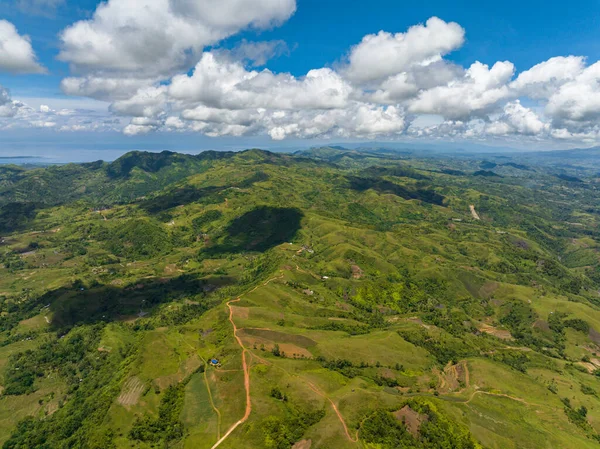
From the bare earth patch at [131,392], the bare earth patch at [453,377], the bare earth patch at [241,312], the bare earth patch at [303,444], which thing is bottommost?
the bare earth patch at [453,377]

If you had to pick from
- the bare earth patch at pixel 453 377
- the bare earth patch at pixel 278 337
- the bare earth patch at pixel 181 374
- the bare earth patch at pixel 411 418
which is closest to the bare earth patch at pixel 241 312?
the bare earth patch at pixel 278 337

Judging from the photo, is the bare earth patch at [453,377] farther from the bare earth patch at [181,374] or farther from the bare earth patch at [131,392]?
the bare earth patch at [131,392]

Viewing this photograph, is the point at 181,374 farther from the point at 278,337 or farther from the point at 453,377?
the point at 453,377

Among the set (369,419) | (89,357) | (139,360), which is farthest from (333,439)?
(89,357)

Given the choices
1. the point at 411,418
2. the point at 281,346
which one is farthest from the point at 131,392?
the point at 411,418

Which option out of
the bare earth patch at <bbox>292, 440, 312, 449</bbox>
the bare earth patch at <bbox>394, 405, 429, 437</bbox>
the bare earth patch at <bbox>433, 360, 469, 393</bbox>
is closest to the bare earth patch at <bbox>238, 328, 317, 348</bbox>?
the bare earth patch at <bbox>394, 405, 429, 437</bbox>

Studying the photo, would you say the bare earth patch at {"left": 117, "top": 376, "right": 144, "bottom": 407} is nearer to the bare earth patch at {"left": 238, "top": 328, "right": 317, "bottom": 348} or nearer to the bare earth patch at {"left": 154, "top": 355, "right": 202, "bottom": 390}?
the bare earth patch at {"left": 154, "top": 355, "right": 202, "bottom": 390}

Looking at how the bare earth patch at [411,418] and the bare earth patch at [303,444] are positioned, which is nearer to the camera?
the bare earth patch at [303,444]
